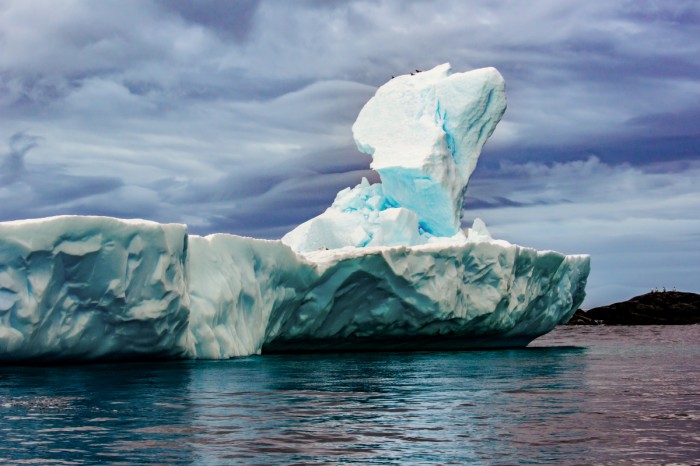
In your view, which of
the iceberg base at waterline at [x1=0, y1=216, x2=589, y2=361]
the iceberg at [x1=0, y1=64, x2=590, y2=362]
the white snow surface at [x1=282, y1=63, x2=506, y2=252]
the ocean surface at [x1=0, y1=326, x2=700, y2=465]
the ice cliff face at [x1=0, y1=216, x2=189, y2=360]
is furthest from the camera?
the white snow surface at [x1=282, y1=63, x2=506, y2=252]

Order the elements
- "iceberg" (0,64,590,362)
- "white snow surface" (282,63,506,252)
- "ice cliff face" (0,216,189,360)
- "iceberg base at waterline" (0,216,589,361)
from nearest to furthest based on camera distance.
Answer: "ice cliff face" (0,216,189,360)
"iceberg base at waterline" (0,216,589,361)
"iceberg" (0,64,590,362)
"white snow surface" (282,63,506,252)

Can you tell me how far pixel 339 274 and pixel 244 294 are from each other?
92.4 inches

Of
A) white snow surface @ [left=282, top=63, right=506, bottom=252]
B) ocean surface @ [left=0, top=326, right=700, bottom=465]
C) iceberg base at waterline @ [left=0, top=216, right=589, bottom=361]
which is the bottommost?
ocean surface @ [left=0, top=326, right=700, bottom=465]

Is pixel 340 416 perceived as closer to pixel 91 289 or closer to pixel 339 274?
pixel 91 289

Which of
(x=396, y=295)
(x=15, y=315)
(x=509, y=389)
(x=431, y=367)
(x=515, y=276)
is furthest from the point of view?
(x=515, y=276)

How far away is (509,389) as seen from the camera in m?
11.9

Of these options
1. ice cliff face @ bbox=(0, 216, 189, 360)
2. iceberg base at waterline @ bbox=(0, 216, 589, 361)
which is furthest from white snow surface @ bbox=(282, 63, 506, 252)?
ice cliff face @ bbox=(0, 216, 189, 360)

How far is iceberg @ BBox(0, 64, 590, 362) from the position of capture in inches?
548

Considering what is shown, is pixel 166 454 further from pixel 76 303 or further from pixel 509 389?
pixel 76 303

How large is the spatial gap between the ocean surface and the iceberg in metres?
0.88

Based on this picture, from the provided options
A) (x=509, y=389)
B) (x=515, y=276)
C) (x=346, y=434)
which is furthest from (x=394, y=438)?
(x=515, y=276)

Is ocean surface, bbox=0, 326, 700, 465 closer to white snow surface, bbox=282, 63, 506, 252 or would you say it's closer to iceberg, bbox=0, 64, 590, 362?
iceberg, bbox=0, 64, 590, 362

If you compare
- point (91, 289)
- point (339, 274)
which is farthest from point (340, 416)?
point (339, 274)

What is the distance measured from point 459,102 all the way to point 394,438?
20709 millimetres
